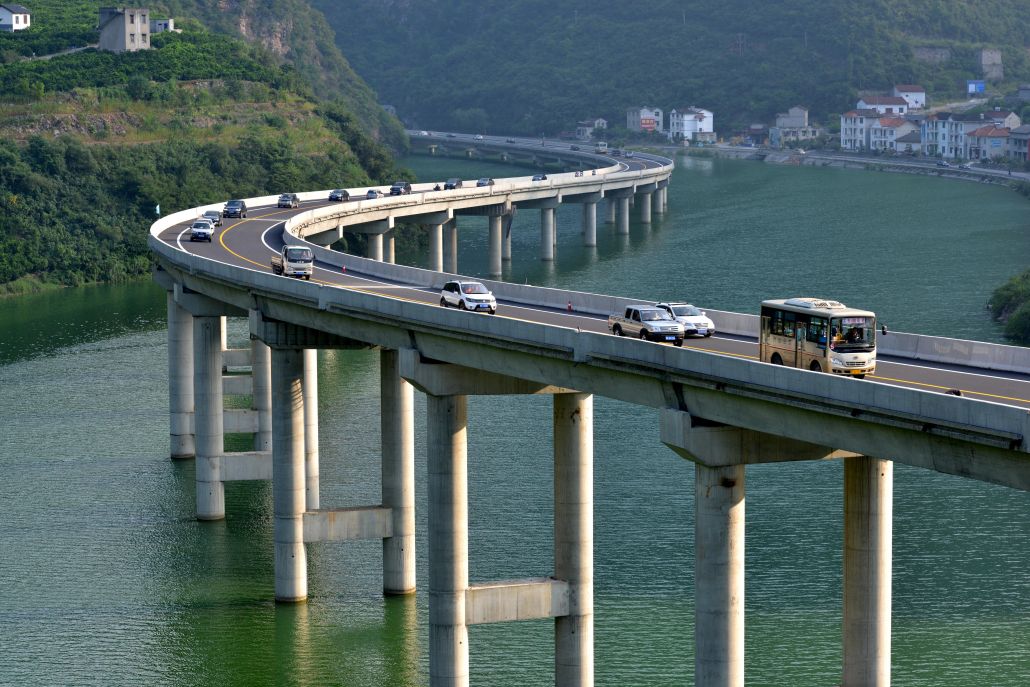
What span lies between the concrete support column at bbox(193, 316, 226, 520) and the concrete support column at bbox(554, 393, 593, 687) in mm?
24527

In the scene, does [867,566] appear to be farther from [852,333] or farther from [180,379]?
[180,379]

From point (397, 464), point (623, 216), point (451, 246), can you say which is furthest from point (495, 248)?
point (397, 464)

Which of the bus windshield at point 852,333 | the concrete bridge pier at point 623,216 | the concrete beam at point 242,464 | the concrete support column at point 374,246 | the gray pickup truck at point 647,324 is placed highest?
the bus windshield at point 852,333

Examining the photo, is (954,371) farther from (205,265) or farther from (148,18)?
(148,18)

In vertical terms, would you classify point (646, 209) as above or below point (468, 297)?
below

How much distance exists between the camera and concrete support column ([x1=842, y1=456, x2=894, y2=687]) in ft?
139

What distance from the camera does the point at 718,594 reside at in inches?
1602

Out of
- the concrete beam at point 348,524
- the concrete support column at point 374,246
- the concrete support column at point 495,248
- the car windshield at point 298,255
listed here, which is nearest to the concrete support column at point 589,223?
the concrete support column at point 495,248

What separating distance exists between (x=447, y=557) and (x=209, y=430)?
926 inches

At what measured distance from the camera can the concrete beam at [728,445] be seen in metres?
41.6

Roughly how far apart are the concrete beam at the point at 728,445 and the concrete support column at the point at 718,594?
100 cm

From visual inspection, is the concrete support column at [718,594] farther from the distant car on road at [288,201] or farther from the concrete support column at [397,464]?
the distant car on road at [288,201]

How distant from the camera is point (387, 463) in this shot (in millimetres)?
60438

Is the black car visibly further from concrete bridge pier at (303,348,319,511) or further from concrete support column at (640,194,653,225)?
concrete support column at (640,194,653,225)
